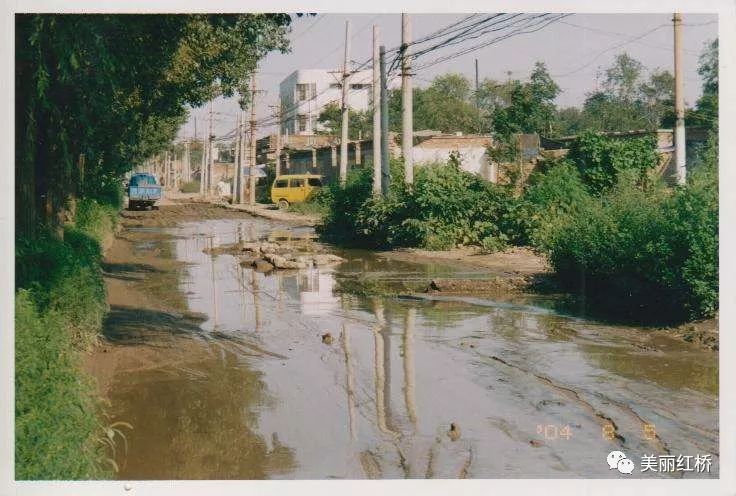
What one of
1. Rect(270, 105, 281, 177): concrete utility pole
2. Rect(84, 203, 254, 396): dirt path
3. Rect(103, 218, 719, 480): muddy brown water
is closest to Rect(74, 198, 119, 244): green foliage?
Rect(84, 203, 254, 396): dirt path

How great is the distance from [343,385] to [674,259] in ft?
14.6

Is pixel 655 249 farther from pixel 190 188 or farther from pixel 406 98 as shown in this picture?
pixel 190 188

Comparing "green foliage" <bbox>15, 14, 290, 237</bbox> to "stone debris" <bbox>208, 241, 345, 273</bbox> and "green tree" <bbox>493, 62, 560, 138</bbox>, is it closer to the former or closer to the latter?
"stone debris" <bbox>208, 241, 345, 273</bbox>

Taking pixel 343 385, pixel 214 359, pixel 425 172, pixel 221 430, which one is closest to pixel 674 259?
pixel 343 385

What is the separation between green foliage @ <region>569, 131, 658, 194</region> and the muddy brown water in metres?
9.59

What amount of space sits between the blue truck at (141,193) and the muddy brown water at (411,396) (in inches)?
1192

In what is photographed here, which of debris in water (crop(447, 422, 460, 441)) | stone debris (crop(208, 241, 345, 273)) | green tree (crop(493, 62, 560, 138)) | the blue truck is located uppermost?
green tree (crop(493, 62, 560, 138))

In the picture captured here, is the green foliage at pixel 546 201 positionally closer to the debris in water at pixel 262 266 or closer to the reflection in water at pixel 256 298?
the debris in water at pixel 262 266

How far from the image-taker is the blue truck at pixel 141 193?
41.5 metres

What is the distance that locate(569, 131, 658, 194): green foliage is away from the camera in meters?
20.8

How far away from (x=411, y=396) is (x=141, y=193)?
1399 inches

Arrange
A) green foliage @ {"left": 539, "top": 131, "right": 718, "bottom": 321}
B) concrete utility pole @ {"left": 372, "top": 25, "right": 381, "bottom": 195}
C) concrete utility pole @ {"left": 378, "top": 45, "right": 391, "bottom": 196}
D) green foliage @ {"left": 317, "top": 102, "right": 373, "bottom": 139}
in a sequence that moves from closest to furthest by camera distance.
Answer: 1. green foliage @ {"left": 539, "top": 131, "right": 718, "bottom": 321}
2. concrete utility pole @ {"left": 378, "top": 45, "right": 391, "bottom": 196}
3. concrete utility pole @ {"left": 372, "top": 25, "right": 381, "bottom": 195}
4. green foliage @ {"left": 317, "top": 102, "right": 373, "bottom": 139}

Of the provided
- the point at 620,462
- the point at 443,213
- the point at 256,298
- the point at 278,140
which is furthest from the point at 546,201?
the point at 278,140
